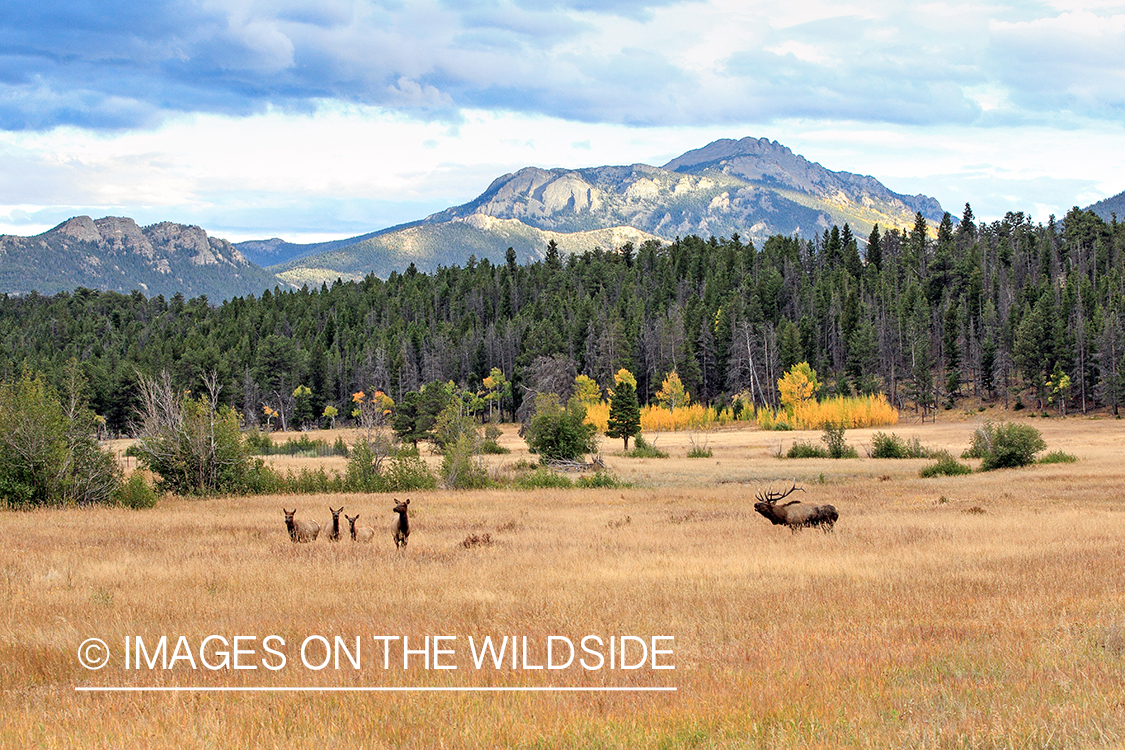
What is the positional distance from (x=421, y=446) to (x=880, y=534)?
8009 centimetres

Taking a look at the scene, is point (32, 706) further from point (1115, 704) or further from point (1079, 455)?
point (1079, 455)

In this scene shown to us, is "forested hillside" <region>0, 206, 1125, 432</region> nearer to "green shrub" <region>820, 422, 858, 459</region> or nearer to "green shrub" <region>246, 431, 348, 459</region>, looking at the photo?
"green shrub" <region>246, 431, 348, 459</region>

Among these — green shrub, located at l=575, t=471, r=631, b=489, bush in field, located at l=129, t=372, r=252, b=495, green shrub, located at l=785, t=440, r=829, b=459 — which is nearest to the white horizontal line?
bush in field, located at l=129, t=372, r=252, b=495

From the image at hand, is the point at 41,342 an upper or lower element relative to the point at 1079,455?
upper

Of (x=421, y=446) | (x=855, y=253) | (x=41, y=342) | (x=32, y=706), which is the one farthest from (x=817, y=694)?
(x=41, y=342)

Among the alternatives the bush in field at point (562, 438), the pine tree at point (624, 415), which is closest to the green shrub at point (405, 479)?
the bush in field at point (562, 438)

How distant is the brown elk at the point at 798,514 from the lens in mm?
23531

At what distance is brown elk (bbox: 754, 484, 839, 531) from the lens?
77.2 feet

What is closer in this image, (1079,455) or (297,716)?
(297,716)

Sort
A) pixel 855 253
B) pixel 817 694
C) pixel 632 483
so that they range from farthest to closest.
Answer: pixel 855 253 → pixel 632 483 → pixel 817 694

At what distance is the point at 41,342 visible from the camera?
193750 millimetres

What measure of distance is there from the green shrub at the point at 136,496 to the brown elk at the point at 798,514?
22715 mm

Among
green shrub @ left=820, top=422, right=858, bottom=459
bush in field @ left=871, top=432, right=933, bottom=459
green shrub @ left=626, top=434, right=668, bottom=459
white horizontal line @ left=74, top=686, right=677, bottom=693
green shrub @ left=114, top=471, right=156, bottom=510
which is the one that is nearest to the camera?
white horizontal line @ left=74, top=686, right=677, bottom=693

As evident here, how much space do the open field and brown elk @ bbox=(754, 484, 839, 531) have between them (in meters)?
0.99
